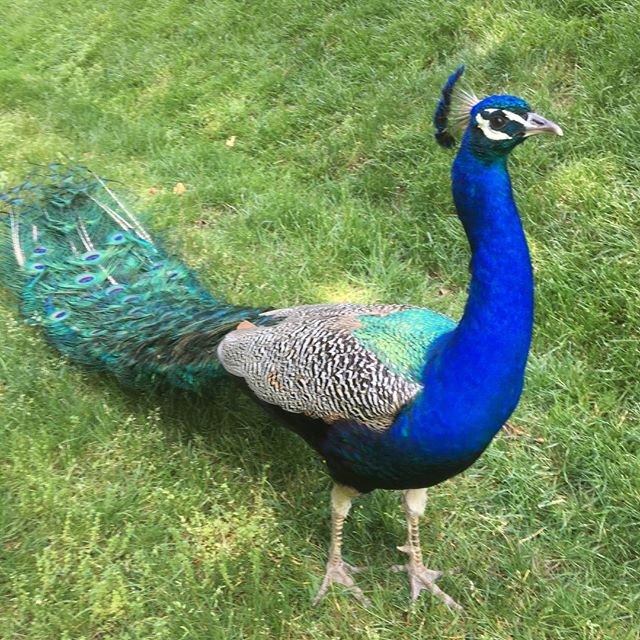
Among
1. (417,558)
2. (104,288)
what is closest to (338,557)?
(417,558)

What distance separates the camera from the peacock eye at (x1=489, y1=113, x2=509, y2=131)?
1540mm

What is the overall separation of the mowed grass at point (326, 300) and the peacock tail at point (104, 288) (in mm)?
173

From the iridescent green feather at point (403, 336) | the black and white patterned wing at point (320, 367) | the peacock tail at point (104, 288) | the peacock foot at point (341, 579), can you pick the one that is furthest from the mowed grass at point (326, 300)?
the iridescent green feather at point (403, 336)

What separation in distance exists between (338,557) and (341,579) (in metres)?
0.06

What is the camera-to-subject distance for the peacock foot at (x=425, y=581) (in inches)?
81.0

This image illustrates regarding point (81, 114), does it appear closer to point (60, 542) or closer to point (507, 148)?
point (60, 542)

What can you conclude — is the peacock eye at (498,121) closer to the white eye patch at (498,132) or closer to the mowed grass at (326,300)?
the white eye patch at (498,132)

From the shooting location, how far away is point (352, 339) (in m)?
1.92

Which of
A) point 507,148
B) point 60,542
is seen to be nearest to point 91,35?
point 60,542

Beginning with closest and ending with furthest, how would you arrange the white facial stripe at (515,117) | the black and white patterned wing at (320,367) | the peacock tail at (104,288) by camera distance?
1. the white facial stripe at (515,117)
2. the black and white patterned wing at (320,367)
3. the peacock tail at (104,288)

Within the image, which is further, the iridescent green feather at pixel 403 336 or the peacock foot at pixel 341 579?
the peacock foot at pixel 341 579

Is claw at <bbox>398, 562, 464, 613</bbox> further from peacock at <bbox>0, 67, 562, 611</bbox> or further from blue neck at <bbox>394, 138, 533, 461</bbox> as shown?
blue neck at <bbox>394, 138, 533, 461</bbox>

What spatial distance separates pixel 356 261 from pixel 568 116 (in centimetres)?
123

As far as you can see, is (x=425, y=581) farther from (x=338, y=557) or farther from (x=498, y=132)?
(x=498, y=132)
